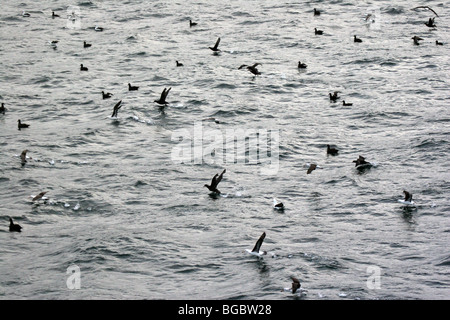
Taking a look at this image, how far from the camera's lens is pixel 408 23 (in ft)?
139

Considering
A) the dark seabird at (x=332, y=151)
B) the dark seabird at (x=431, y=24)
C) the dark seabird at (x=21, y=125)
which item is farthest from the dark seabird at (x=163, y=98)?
the dark seabird at (x=431, y=24)

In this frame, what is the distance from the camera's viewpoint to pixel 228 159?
2758 cm

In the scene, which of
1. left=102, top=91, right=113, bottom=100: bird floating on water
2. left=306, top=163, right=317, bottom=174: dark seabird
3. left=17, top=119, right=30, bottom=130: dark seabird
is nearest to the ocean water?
left=102, top=91, right=113, bottom=100: bird floating on water

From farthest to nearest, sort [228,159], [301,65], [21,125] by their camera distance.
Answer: [301,65], [21,125], [228,159]

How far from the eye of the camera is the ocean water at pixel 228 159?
1975 cm

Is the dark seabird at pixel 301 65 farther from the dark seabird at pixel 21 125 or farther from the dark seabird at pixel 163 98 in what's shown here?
the dark seabird at pixel 21 125

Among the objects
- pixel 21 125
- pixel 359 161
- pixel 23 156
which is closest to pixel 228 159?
pixel 359 161

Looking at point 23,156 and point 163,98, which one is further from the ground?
point 163,98

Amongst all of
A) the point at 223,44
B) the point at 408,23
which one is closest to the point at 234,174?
the point at 223,44

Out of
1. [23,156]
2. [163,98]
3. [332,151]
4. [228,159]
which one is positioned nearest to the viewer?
[332,151]

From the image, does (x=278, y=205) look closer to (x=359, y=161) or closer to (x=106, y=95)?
(x=359, y=161)

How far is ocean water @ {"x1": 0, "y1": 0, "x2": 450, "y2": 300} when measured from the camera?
19.8m

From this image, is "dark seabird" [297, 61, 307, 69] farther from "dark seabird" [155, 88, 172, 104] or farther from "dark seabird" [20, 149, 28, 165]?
"dark seabird" [20, 149, 28, 165]

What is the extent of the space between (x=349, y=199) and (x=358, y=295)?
6.26 meters
